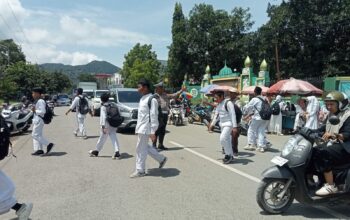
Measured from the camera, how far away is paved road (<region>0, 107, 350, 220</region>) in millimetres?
5414

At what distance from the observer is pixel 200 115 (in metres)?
19.9

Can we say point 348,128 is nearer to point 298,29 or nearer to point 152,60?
point 298,29

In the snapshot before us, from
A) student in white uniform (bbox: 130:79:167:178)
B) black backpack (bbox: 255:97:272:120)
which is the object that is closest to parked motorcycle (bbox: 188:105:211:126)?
black backpack (bbox: 255:97:272:120)

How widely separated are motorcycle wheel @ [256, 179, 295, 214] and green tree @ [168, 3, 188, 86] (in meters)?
38.1

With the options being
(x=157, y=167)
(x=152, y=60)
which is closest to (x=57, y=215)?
(x=157, y=167)

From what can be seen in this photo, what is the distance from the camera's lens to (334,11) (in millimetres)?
28266

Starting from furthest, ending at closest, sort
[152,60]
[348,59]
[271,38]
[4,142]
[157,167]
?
[152,60]
[271,38]
[348,59]
[157,167]
[4,142]

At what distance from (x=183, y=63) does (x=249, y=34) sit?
7.79m

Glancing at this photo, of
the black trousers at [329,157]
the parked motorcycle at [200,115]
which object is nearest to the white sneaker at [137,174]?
the black trousers at [329,157]

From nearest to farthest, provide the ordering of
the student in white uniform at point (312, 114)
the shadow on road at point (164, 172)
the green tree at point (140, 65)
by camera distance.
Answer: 1. the shadow on road at point (164, 172)
2. the student in white uniform at point (312, 114)
3. the green tree at point (140, 65)

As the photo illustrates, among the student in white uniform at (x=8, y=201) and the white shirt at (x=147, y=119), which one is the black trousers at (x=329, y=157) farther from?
the student in white uniform at (x=8, y=201)

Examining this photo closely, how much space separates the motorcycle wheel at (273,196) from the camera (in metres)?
5.27

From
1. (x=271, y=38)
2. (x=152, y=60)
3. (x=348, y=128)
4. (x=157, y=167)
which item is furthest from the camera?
(x=152, y=60)

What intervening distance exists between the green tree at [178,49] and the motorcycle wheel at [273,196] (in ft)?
125
